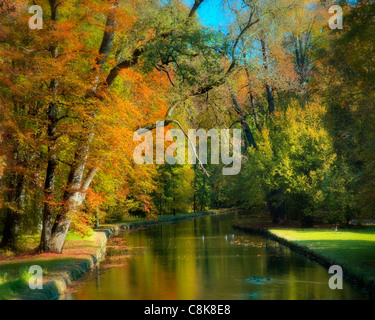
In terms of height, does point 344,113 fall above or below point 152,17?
below

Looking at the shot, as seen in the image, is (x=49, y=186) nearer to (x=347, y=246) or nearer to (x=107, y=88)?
(x=107, y=88)

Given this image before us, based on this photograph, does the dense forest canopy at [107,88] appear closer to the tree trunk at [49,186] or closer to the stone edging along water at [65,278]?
the tree trunk at [49,186]

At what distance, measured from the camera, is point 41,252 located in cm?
1838

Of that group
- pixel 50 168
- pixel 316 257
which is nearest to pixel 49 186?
pixel 50 168

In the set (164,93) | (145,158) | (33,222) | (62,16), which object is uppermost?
(62,16)

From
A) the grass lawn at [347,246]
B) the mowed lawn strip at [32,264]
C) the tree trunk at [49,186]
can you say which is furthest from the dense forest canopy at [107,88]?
the grass lawn at [347,246]

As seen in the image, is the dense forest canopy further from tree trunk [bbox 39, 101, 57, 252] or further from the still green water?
the still green water

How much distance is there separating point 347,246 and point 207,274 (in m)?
6.62

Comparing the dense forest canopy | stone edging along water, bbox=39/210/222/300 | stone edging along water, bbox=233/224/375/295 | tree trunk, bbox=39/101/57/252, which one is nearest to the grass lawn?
stone edging along water, bbox=233/224/375/295

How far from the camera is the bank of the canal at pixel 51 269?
11.5 meters

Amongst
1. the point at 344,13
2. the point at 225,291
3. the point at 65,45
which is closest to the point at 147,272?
the point at 225,291

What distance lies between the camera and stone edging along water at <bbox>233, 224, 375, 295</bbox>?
41.6 feet
